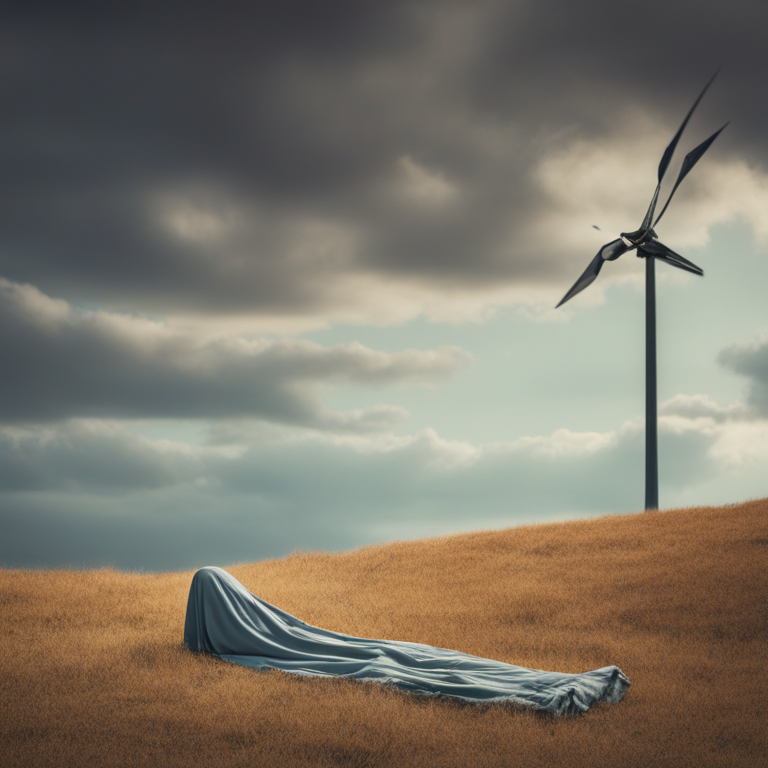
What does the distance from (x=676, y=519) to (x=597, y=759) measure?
1360cm

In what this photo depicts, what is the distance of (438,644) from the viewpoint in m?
10.6

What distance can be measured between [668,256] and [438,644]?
18.1m

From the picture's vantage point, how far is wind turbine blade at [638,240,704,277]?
2331 cm

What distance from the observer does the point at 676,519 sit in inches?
717

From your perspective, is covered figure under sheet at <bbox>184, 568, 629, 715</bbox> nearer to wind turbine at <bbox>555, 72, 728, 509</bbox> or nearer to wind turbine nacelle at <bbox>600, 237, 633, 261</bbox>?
wind turbine at <bbox>555, 72, 728, 509</bbox>

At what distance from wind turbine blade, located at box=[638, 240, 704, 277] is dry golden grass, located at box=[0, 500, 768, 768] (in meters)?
9.07

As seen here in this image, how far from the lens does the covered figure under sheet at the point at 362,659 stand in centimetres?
741

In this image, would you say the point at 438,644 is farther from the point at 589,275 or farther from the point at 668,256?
the point at 668,256

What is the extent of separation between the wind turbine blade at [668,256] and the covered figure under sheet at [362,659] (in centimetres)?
1867

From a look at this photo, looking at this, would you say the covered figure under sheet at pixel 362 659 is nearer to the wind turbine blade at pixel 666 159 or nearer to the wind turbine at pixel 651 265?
the wind turbine at pixel 651 265

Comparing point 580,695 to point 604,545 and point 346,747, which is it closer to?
point 346,747

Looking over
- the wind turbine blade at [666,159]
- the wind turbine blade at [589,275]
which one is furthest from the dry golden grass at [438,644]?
the wind turbine blade at [666,159]

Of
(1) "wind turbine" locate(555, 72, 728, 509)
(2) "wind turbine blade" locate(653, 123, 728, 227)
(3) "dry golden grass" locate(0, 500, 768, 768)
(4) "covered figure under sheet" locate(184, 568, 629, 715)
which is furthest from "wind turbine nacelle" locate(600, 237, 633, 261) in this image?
(4) "covered figure under sheet" locate(184, 568, 629, 715)

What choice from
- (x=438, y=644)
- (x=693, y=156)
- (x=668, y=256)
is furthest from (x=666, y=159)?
(x=438, y=644)
